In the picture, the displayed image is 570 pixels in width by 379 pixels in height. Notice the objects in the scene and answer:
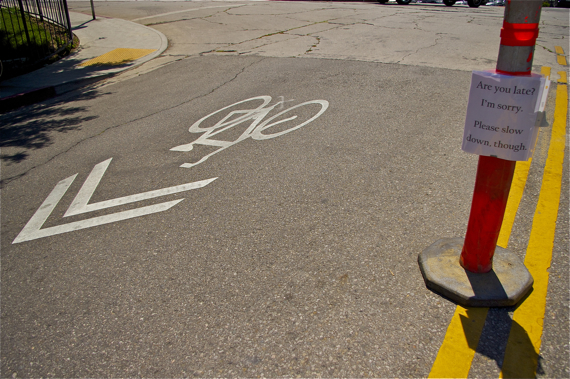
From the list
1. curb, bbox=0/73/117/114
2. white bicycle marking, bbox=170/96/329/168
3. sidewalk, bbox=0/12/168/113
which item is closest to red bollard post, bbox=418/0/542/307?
white bicycle marking, bbox=170/96/329/168

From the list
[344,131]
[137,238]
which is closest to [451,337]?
[137,238]

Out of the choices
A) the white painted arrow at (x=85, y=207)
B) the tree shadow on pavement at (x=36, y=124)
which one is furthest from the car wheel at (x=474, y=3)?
the white painted arrow at (x=85, y=207)

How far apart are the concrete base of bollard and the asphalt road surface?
9cm

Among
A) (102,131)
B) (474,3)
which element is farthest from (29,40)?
(474,3)

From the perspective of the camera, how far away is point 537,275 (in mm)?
3049

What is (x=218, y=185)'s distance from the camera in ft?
15.1

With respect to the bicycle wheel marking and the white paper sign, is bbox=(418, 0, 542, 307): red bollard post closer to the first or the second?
the white paper sign

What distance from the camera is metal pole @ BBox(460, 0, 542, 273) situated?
2.43m

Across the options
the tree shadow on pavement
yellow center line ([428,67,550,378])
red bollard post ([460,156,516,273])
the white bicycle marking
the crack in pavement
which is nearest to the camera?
yellow center line ([428,67,550,378])

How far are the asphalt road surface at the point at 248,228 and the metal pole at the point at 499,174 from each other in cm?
40

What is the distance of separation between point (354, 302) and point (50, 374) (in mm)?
1934

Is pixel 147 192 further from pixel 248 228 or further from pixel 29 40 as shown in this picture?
pixel 29 40

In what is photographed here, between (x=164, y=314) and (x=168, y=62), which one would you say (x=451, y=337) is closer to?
(x=164, y=314)

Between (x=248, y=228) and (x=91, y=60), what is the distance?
9.72 meters
